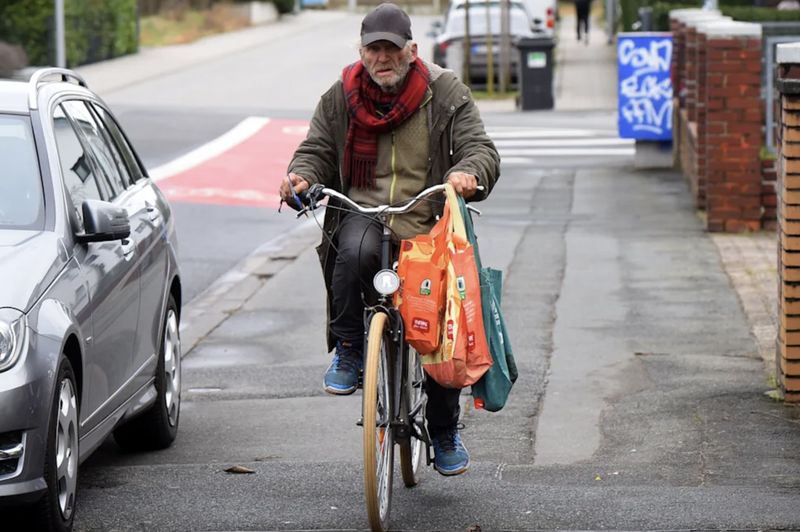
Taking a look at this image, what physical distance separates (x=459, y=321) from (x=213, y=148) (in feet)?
55.8

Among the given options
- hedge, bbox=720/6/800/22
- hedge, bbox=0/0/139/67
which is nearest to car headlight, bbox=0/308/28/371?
hedge, bbox=720/6/800/22

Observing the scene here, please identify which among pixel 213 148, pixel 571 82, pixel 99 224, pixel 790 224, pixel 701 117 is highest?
pixel 99 224

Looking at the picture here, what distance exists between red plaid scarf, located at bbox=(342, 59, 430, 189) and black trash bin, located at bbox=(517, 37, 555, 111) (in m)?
21.4

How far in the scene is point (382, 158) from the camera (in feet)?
19.9

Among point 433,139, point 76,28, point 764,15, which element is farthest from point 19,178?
point 76,28

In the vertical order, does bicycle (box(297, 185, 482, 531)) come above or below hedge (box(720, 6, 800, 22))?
below

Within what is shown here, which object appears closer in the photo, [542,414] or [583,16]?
[542,414]

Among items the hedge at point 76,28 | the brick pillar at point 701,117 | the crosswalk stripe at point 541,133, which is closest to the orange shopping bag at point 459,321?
the brick pillar at point 701,117

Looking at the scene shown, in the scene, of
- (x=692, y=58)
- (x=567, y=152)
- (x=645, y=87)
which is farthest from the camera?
(x=567, y=152)

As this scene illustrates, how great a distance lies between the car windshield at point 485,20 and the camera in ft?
106

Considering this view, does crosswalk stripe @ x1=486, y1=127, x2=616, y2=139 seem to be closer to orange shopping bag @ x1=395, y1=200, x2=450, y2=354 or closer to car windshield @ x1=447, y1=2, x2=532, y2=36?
car windshield @ x1=447, y1=2, x2=532, y2=36

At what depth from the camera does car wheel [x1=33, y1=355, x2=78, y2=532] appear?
5305 millimetres

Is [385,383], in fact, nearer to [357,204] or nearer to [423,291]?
[423,291]

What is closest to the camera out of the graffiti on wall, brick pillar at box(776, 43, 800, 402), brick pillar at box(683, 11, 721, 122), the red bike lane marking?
brick pillar at box(776, 43, 800, 402)
